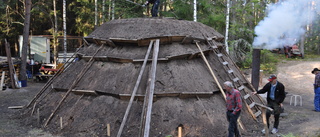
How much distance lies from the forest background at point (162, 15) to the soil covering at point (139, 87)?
6.54 meters

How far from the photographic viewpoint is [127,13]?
2070 centimetres

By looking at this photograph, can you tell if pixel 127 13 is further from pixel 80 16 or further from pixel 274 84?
pixel 274 84

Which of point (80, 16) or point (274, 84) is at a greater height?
point (80, 16)

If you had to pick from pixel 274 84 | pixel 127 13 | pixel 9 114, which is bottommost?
pixel 9 114

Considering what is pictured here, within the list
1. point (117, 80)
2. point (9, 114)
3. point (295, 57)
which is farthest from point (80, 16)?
point (295, 57)

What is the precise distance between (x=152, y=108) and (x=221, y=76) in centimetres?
327

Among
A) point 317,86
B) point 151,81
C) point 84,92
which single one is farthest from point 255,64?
point 84,92

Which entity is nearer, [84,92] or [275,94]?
[275,94]

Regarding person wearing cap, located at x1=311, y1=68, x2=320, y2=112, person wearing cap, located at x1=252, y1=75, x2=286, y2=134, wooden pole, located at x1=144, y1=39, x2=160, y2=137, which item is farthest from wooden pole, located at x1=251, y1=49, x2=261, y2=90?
wooden pole, located at x1=144, y1=39, x2=160, y2=137

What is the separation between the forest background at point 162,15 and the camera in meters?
20.0

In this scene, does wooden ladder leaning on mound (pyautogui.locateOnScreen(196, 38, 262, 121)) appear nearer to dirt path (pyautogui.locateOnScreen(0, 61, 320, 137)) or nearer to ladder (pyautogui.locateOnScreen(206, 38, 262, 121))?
ladder (pyautogui.locateOnScreen(206, 38, 262, 121))

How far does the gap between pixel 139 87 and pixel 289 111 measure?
7.38 m

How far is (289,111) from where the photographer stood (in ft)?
39.7

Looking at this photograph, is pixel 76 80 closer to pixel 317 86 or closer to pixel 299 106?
pixel 317 86
